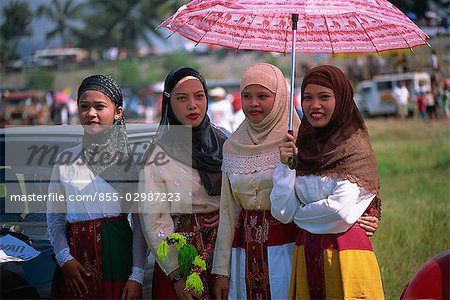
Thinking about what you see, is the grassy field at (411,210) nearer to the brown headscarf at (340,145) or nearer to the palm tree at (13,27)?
the brown headscarf at (340,145)

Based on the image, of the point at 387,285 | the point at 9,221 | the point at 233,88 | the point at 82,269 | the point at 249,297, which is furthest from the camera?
the point at 233,88

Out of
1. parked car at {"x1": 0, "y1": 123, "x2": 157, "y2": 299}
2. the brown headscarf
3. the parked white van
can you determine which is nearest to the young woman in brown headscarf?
the brown headscarf

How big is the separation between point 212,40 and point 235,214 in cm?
95

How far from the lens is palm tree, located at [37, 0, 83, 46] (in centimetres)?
7681

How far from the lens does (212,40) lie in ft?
12.9

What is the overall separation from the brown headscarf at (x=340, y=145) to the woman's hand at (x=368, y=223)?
4 cm

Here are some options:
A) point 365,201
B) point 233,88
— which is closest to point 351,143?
point 365,201

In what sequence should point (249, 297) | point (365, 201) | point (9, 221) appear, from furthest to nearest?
point (9, 221)
point (249, 297)
point (365, 201)

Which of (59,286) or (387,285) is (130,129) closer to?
(59,286)

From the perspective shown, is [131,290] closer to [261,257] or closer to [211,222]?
[211,222]

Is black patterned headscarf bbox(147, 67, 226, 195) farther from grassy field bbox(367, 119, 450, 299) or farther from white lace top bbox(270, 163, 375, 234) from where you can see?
grassy field bbox(367, 119, 450, 299)

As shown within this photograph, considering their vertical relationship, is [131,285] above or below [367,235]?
below

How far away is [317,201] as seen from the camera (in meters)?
3.22

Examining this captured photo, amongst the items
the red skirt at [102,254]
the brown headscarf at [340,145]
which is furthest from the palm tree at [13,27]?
the brown headscarf at [340,145]
